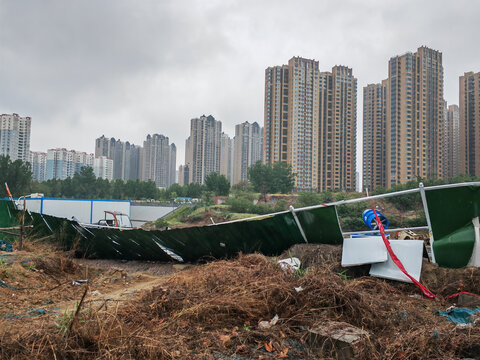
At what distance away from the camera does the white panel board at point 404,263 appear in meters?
3.76

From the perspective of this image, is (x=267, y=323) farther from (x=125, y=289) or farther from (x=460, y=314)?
(x=125, y=289)

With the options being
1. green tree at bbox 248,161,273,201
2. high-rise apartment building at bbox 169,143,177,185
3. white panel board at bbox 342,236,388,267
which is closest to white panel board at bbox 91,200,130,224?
white panel board at bbox 342,236,388,267

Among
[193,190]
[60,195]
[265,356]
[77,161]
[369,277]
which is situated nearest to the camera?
[265,356]

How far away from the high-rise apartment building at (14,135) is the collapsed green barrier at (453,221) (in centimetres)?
6532

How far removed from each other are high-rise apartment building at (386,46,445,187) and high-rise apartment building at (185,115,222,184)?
3786cm

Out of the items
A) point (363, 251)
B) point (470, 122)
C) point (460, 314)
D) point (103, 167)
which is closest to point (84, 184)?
point (103, 167)

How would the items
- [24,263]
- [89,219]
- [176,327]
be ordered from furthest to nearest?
[89,219] < [24,263] < [176,327]

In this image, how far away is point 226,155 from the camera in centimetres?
8188

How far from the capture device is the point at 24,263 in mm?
6078

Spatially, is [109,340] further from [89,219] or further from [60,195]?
[60,195]

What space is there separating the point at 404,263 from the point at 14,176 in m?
48.1

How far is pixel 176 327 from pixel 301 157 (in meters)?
55.0

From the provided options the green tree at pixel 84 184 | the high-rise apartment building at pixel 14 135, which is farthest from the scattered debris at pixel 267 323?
the high-rise apartment building at pixel 14 135

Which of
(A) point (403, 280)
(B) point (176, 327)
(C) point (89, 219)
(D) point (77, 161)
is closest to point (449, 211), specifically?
(A) point (403, 280)
